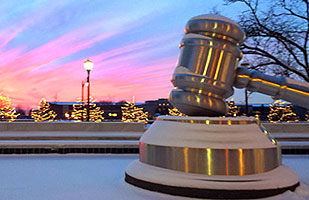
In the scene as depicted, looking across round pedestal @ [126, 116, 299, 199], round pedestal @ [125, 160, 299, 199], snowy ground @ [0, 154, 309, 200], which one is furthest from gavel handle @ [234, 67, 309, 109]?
snowy ground @ [0, 154, 309, 200]

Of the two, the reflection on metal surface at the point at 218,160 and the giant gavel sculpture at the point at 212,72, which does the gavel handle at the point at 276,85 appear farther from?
the reflection on metal surface at the point at 218,160

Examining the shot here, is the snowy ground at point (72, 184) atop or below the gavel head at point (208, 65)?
below

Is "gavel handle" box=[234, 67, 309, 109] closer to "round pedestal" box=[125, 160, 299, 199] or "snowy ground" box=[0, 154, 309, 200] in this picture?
"round pedestal" box=[125, 160, 299, 199]

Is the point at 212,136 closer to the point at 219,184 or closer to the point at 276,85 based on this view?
the point at 219,184

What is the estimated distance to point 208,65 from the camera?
1898mm

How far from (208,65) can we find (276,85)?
53 centimetres

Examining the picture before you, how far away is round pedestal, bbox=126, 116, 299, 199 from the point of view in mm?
1634

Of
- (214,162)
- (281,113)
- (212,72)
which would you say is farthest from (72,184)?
(281,113)

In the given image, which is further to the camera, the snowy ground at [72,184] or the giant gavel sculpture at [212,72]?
the giant gavel sculpture at [212,72]

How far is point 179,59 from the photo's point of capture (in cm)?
203

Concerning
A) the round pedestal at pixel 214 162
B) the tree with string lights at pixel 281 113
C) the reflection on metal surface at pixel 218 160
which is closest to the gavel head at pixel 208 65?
the round pedestal at pixel 214 162

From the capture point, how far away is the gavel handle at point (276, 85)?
5.79ft

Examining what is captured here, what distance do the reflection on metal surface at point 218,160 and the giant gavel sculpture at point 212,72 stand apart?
388mm

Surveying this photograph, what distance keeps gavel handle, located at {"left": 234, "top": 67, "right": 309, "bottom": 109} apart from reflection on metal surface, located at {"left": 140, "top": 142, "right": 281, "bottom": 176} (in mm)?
408
